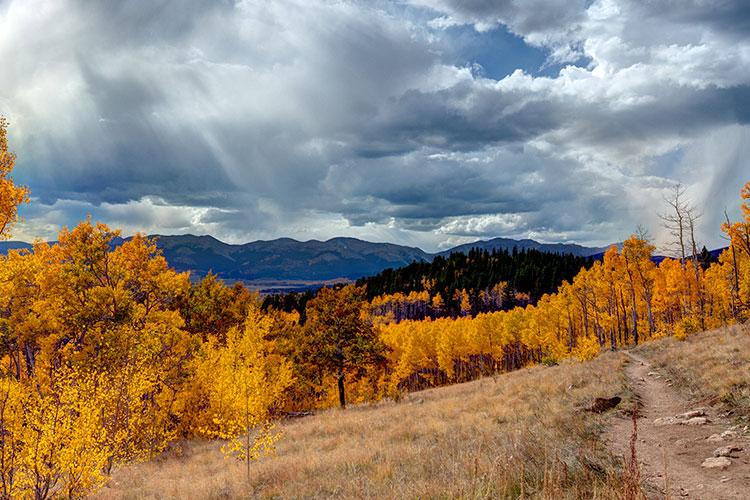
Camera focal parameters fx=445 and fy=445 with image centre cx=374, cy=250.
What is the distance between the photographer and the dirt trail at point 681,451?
7.97 meters

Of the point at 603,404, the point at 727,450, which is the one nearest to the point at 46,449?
the point at 727,450

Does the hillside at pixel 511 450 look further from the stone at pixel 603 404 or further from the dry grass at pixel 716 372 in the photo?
the stone at pixel 603 404

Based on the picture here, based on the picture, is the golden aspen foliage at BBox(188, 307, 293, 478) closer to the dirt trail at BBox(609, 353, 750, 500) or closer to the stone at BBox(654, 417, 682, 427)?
the dirt trail at BBox(609, 353, 750, 500)

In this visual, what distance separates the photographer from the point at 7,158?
13.6m

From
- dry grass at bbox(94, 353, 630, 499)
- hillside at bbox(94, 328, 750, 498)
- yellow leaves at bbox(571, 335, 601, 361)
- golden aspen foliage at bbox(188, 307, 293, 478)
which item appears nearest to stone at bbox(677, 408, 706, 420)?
hillside at bbox(94, 328, 750, 498)

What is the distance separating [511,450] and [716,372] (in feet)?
43.2

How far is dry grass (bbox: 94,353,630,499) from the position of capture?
6941mm

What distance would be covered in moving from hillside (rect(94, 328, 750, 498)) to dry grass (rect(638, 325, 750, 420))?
6 centimetres

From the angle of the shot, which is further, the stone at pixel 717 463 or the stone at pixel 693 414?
the stone at pixel 693 414

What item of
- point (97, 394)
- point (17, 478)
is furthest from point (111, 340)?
point (17, 478)

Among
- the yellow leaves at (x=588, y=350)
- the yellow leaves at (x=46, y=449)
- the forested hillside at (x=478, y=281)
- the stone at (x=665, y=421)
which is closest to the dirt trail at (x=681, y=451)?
the stone at (x=665, y=421)

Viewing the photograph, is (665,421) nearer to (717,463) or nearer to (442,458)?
(717,463)

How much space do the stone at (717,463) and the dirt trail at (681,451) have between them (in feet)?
0.26

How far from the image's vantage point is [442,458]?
1074cm
